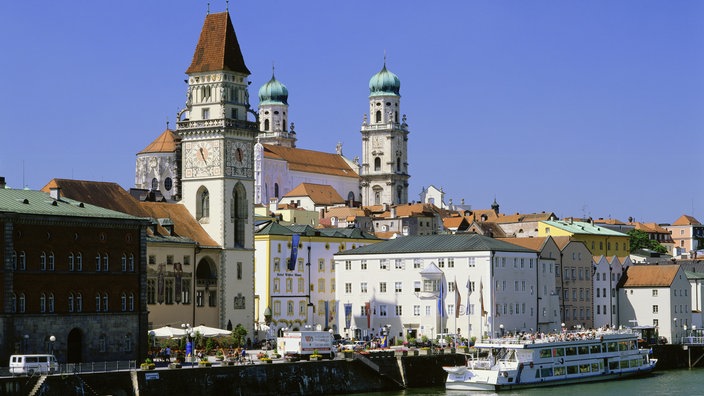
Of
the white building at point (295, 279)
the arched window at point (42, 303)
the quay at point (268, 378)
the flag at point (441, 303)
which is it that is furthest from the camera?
the white building at point (295, 279)

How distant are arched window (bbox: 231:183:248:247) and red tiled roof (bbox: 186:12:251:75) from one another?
1032 cm

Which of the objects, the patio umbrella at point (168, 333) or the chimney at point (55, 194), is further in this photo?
the patio umbrella at point (168, 333)

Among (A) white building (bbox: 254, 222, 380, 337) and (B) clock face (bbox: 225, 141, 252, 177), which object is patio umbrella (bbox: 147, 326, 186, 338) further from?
(A) white building (bbox: 254, 222, 380, 337)

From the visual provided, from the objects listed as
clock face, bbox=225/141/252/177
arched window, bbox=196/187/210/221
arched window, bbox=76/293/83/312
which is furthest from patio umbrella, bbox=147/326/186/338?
clock face, bbox=225/141/252/177

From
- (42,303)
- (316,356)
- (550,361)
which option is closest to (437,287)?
(550,361)

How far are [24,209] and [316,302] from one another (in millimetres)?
53397

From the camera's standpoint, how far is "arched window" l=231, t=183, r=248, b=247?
398ft

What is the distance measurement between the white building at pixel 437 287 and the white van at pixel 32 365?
154 feet

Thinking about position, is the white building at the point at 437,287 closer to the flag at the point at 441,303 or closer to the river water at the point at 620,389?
the flag at the point at 441,303

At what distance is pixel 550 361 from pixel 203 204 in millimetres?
35748

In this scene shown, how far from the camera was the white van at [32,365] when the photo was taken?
75000 millimetres

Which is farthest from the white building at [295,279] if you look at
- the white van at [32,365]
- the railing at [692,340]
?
the white van at [32,365]

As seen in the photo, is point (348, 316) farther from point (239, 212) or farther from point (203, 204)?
point (203, 204)

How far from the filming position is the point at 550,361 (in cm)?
10069
